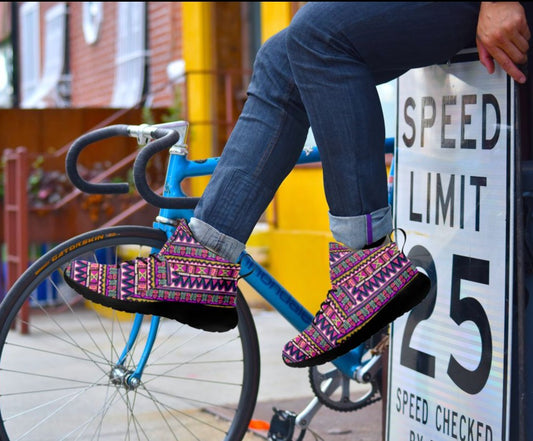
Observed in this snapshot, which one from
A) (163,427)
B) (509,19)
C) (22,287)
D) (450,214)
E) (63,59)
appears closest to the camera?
(509,19)

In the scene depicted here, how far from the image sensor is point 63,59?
559 inches

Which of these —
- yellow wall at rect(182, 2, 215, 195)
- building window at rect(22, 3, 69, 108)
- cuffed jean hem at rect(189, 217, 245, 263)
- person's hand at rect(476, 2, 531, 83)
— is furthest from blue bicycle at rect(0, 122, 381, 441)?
building window at rect(22, 3, 69, 108)

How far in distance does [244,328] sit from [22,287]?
663 millimetres

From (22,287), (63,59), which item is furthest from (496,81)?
(63,59)

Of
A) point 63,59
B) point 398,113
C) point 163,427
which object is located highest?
point 63,59

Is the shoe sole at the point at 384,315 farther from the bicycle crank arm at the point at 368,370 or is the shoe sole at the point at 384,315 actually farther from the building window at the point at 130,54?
the building window at the point at 130,54

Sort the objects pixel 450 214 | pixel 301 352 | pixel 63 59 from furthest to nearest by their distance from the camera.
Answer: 1. pixel 63 59
2. pixel 450 214
3. pixel 301 352

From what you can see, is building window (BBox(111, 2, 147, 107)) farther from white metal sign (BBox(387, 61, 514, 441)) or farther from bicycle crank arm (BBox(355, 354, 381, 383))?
white metal sign (BBox(387, 61, 514, 441))

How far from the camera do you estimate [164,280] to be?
7.38ft

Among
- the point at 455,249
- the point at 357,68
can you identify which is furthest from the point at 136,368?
the point at 357,68

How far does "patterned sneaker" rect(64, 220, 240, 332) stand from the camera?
2.24 metres

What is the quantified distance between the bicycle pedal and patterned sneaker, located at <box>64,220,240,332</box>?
965mm

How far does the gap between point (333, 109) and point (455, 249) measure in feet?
1.69

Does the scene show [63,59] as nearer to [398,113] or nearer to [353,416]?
[353,416]
